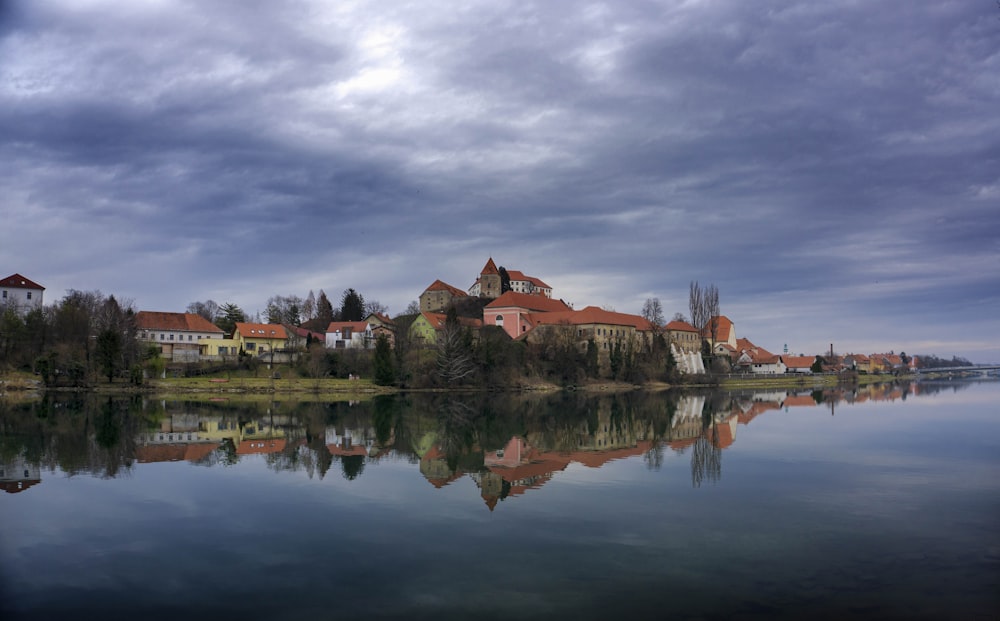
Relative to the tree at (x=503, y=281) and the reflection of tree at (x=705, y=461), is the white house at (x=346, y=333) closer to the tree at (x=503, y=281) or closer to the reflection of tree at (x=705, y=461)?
the tree at (x=503, y=281)

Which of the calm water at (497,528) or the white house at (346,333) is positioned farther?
the white house at (346,333)

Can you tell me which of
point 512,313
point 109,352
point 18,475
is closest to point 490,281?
point 512,313

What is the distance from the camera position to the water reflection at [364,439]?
1524 centimetres

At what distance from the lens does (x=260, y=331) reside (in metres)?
68.6

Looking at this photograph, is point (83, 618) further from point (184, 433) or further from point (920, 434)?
point (920, 434)

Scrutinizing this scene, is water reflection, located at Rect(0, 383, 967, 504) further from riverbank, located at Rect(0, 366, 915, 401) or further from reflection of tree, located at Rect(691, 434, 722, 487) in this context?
riverbank, located at Rect(0, 366, 915, 401)

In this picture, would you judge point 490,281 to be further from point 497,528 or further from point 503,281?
point 497,528

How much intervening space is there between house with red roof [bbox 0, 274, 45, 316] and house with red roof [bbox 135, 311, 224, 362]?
16279 millimetres

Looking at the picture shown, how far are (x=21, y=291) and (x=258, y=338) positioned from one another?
28.8m

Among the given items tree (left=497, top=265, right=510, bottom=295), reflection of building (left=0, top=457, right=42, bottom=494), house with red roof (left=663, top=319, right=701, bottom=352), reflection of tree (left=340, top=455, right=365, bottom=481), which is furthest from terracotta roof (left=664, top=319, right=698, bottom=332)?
reflection of building (left=0, top=457, right=42, bottom=494)

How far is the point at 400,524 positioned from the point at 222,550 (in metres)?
2.43

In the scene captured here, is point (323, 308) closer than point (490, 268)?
Yes

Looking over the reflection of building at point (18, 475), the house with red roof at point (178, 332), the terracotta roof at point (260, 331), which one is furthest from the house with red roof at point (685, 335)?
the reflection of building at point (18, 475)

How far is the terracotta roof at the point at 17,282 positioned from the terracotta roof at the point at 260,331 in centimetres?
2606
